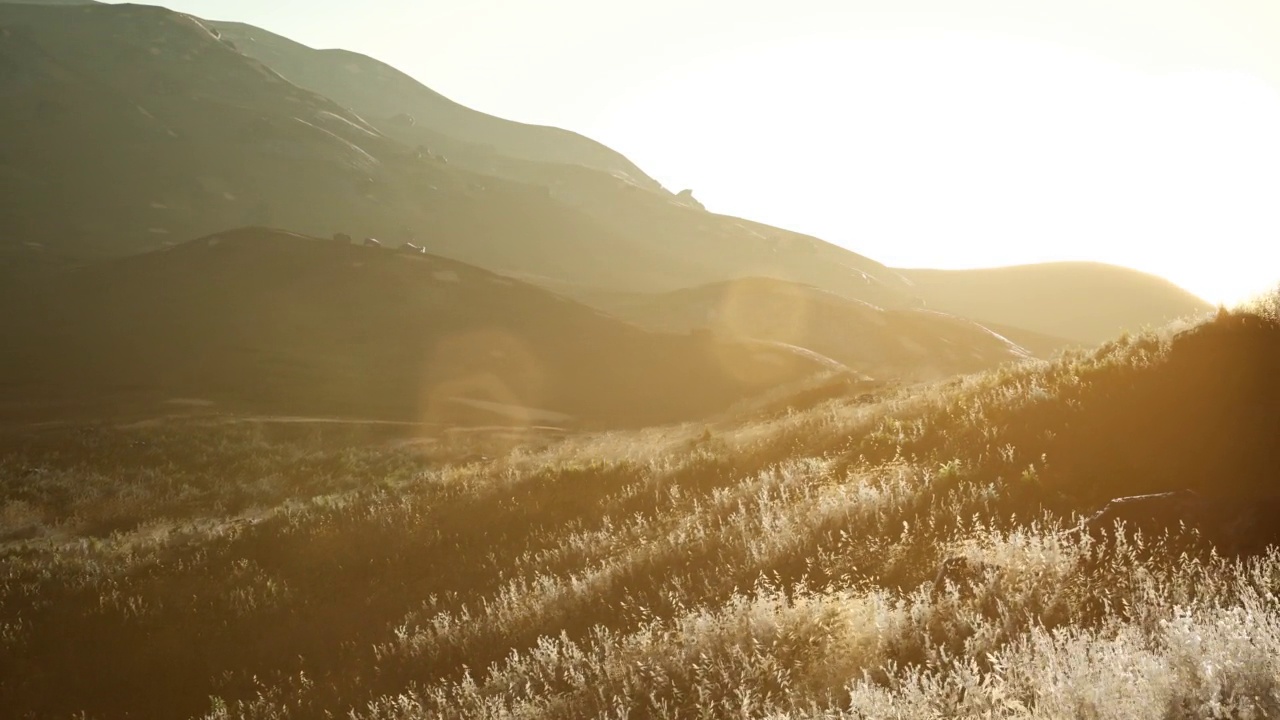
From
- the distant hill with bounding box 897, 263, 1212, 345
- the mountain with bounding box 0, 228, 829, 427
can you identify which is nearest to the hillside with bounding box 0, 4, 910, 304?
the distant hill with bounding box 897, 263, 1212, 345

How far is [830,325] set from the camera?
82.7m

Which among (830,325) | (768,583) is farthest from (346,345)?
(768,583)

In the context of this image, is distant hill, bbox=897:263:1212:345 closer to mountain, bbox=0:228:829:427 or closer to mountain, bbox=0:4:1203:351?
mountain, bbox=0:4:1203:351

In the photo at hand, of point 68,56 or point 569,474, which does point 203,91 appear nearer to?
point 68,56

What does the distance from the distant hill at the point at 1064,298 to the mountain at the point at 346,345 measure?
3974 inches

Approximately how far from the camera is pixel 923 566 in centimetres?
656

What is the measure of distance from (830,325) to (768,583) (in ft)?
261

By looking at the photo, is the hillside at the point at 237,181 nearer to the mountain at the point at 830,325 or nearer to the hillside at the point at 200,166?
the hillside at the point at 200,166

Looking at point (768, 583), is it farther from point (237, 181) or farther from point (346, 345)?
point (237, 181)

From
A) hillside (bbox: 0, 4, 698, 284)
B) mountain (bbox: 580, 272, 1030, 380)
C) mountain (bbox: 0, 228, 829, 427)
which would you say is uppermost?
hillside (bbox: 0, 4, 698, 284)

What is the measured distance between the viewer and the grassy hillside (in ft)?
15.2

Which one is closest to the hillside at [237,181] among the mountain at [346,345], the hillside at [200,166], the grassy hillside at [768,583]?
the hillside at [200,166]

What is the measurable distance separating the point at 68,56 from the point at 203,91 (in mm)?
23804

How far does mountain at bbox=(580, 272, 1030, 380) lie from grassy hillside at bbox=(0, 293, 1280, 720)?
199ft
